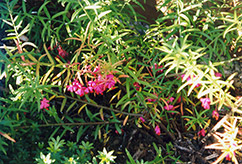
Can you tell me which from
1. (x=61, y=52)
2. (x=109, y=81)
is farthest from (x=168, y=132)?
(x=61, y=52)

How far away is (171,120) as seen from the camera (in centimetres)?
181

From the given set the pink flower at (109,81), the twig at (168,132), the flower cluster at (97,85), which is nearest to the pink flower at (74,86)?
the flower cluster at (97,85)

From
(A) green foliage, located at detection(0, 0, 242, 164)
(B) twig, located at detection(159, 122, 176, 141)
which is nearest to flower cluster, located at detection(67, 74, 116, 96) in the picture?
(A) green foliage, located at detection(0, 0, 242, 164)

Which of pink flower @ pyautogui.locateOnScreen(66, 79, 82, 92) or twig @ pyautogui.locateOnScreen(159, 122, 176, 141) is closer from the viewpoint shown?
pink flower @ pyautogui.locateOnScreen(66, 79, 82, 92)

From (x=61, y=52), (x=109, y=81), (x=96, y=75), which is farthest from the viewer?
(x=61, y=52)

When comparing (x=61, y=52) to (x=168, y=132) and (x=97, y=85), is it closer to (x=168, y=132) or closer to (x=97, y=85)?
(x=97, y=85)

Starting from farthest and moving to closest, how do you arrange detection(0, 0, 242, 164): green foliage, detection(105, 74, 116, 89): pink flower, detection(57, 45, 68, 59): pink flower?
detection(57, 45, 68, 59): pink flower → detection(105, 74, 116, 89): pink flower → detection(0, 0, 242, 164): green foliage

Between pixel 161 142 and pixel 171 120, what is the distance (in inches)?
7.0

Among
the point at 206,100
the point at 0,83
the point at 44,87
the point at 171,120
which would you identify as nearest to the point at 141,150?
the point at 171,120

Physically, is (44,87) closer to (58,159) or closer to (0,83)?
(58,159)

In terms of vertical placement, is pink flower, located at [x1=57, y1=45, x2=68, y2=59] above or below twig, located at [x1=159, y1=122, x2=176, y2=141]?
above

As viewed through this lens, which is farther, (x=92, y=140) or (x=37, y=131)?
(x=92, y=140)

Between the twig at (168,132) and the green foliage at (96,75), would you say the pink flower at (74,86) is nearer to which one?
the green foliage at (96,75)

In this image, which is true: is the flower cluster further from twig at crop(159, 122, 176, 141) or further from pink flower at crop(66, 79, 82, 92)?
twig at crop(159, 122, 176, 141)
